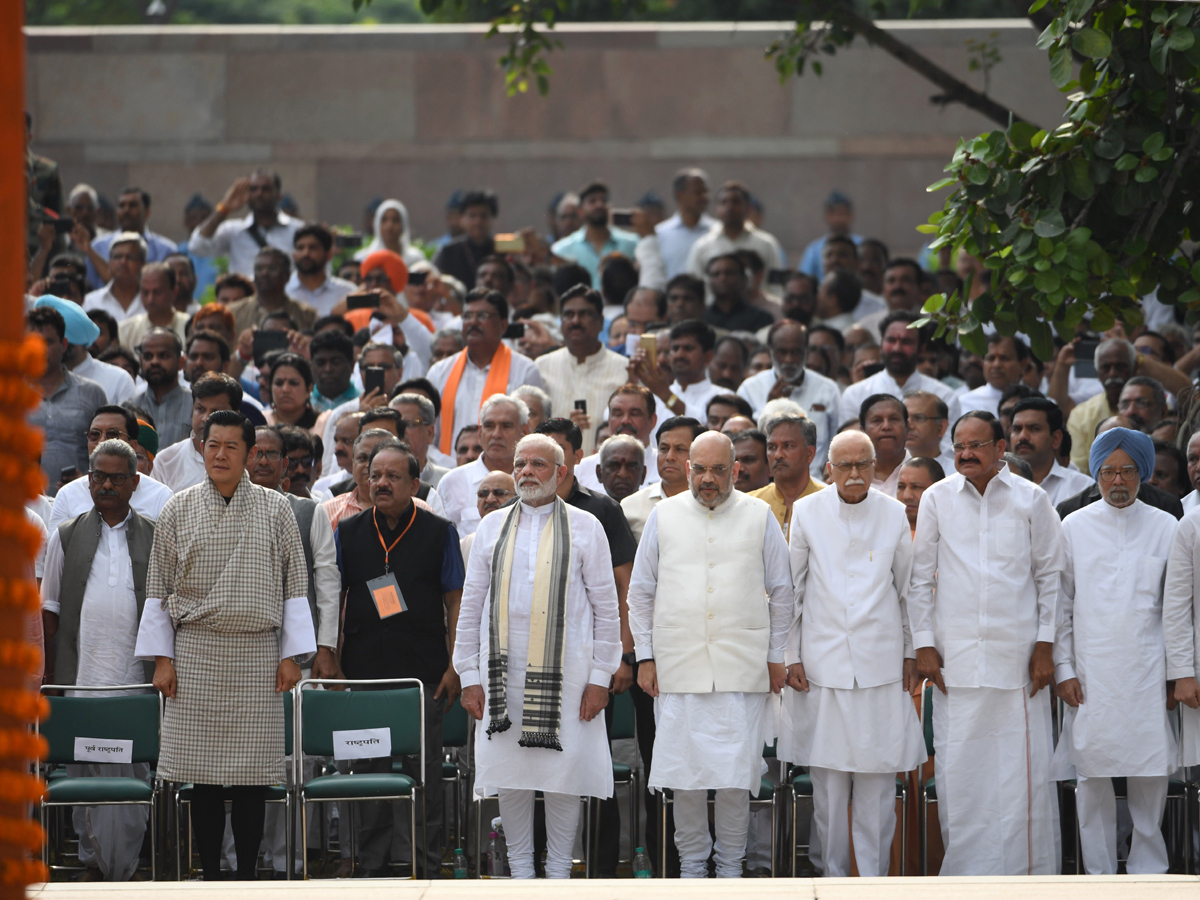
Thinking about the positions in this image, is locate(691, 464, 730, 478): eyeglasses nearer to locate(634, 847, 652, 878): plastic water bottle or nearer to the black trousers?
locate(634, 847, 652, 878): plastic water bottle

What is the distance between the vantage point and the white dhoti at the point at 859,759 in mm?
7145

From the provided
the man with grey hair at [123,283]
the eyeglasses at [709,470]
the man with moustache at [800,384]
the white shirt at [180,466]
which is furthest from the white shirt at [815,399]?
the man with grey hair at [123,283]

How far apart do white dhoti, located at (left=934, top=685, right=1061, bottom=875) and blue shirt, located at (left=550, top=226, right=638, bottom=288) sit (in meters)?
7.70

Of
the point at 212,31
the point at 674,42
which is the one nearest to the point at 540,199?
the point at 674,42

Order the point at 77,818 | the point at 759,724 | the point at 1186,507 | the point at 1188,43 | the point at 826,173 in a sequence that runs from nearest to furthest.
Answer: the point at 1188,43 → the point at 759,724 → the point at 77,818 → the point at 1186,507 → the point at 826,173

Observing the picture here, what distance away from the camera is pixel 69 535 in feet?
24.9

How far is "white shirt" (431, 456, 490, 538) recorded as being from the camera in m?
8.56

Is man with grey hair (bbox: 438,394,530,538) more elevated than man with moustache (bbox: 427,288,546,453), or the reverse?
man with moustache (bbox: 427,288,546,453)

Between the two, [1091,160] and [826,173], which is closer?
[1091,160]

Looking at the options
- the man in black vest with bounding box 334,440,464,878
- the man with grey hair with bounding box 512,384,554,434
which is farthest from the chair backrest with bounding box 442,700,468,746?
the man with grey hair with bounding box 512,384,554,434

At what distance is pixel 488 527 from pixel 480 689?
2.42 feet

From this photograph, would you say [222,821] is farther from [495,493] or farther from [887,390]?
[887,390]

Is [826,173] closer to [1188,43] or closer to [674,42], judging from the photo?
[674,42]

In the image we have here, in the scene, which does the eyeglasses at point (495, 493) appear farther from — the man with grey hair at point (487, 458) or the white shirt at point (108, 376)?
the white shirt at point (108, 376)
